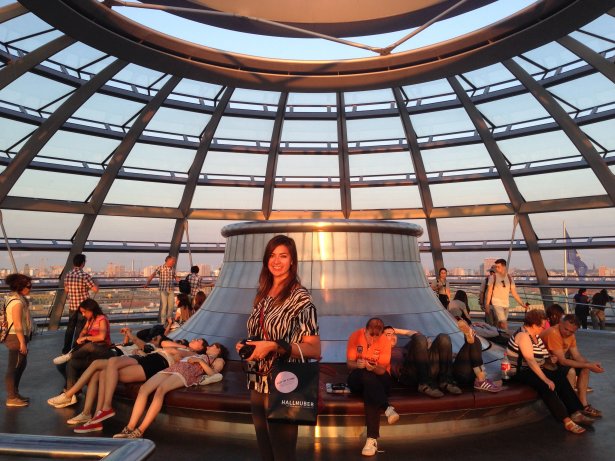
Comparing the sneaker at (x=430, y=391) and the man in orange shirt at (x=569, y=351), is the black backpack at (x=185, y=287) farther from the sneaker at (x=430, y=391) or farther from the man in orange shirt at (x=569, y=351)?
the man in orange shirt at (x=569, y=351)

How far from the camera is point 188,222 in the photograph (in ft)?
59.4

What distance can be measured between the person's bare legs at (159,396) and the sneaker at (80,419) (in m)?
0.92

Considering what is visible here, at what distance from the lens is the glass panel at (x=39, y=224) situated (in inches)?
601

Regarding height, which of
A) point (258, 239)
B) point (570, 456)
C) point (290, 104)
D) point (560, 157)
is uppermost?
point (290, 104)

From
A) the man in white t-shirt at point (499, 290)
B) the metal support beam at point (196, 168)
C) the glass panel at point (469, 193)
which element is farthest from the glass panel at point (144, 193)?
the man in white t-shirt at point (499, 290)

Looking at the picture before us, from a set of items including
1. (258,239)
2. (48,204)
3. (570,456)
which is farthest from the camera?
(48,204)

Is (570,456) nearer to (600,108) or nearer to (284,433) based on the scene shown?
(284,433)

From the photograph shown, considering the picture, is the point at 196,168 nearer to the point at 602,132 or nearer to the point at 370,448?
the point at 602,132

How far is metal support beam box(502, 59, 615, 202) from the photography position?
1355 cm

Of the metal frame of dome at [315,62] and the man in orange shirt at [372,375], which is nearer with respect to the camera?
the man in orange shirt at [372,375]

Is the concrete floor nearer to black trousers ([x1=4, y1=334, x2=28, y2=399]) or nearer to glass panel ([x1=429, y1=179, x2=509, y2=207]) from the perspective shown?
black trousers ([x1=4, y1=334, x2=28, y2=399])

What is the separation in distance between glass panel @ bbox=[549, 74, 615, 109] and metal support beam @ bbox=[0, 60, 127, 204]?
495 inches

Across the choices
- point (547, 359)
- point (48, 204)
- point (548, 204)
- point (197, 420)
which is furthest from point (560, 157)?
point (48, 204)

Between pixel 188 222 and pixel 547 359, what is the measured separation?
1458 centimetres
